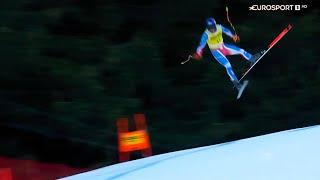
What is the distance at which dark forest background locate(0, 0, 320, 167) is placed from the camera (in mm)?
5262

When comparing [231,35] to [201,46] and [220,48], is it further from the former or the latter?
[201,46]

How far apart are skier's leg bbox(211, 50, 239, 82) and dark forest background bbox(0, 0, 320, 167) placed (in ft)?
0.24

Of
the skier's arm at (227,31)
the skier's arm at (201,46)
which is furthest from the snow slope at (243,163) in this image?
the skier's arm at (227,31)

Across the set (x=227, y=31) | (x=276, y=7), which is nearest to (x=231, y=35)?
(x=227, y=31)

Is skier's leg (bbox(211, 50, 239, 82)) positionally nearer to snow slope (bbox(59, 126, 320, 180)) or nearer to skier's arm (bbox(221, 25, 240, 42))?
skier's arm (bbox(221, 25, 240, 42))

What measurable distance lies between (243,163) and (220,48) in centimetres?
409

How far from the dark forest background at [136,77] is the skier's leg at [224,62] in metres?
0.07

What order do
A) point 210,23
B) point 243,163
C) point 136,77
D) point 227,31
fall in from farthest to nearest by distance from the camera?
point 227,31 < point 210,23 < point 136,77 < point 243,163

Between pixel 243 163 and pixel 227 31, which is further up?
pixel 227 31

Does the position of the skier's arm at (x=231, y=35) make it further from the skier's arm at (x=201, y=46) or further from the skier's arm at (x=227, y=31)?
the skier's arm at (x=201, y=46)

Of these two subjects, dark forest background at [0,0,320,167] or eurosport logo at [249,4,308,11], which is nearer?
dark forest background at [0,0,320,167]

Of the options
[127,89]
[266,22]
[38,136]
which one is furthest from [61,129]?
[266,22]

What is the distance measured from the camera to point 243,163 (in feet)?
7.59

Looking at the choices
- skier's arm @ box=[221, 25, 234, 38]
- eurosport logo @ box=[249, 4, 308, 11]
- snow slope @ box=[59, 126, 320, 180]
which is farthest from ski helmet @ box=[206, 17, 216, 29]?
snow slope @ box=[59, 126, 320, 180]
